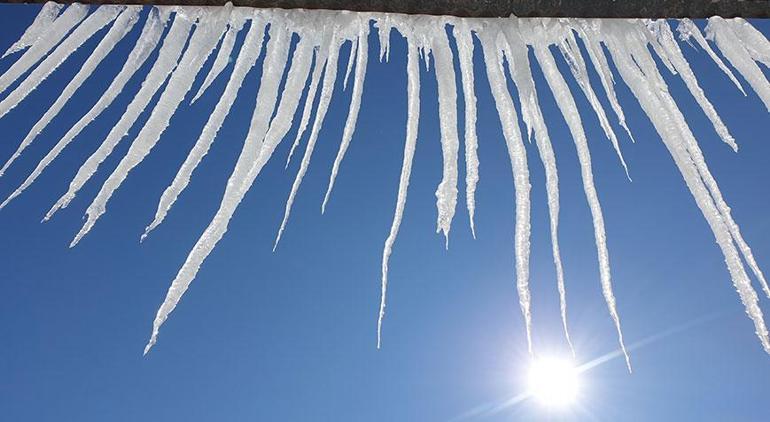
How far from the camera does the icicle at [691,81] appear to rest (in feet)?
5.76

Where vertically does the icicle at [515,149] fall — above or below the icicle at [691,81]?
below

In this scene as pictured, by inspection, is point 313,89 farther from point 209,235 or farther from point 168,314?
point 168,314

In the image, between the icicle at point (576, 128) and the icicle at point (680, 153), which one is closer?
the icicle at point (680, 153)

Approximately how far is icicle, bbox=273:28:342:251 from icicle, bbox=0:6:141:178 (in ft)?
1.56

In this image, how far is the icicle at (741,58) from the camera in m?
1.70

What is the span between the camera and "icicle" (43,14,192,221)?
168cm

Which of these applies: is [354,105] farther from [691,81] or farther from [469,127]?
[691,81]

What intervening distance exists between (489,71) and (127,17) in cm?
91

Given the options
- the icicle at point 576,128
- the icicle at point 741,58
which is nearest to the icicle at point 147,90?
the icicle at point 576,128

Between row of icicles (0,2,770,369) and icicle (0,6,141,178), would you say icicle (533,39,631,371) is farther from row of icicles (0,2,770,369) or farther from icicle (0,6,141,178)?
icicle (0,6,141,178)

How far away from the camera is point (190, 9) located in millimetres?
1654

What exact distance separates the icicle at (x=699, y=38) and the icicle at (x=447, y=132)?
57 centimetres

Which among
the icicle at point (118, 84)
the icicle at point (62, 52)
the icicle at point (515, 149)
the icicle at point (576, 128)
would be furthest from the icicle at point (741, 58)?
the icicle at point (62, 52)

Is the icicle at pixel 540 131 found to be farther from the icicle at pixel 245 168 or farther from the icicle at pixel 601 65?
the icicle at pixel 245 168
